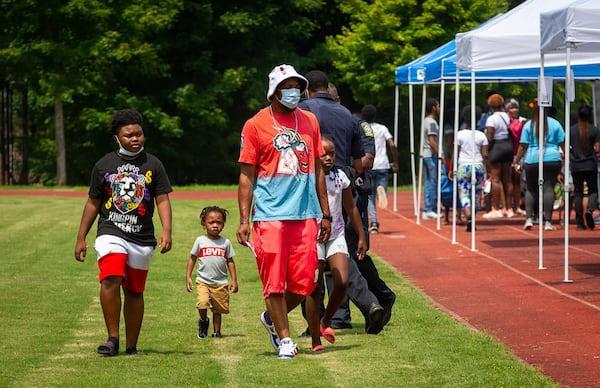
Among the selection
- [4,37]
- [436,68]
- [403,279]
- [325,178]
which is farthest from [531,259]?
[4,37]

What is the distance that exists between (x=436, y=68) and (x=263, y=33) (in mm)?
25808

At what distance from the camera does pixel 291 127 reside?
9.12 metres

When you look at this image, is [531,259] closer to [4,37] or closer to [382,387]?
[382,387]

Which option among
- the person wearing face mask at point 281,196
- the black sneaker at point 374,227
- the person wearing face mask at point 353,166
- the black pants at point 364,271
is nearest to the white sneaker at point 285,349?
the person wearing face mask at point 281,196

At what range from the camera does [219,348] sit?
32.4 feet

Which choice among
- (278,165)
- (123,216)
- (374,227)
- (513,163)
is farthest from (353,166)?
(513,163)

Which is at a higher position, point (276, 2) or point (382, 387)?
point (276, 2)

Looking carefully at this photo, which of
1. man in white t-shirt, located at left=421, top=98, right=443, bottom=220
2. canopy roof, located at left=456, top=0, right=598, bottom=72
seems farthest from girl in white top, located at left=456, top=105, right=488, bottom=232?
canopy roof, located at left=456, top=0, right=598, bottom=72

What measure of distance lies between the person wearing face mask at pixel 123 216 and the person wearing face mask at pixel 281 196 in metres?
0.78

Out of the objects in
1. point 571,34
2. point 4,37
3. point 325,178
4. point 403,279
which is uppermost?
point 4,37

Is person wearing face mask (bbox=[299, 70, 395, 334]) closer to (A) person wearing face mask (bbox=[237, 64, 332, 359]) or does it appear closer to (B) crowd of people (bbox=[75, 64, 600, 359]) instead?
(B) crowd of people (bbox=[75, 64, 600, 359])

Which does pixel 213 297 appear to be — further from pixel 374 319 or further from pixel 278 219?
pixel 278 219

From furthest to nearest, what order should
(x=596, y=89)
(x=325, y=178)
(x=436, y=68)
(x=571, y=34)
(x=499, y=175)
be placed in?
(x=596, y=89) < (x=499, y=175) < (x=436, y=68) < (x=571, y=34) < (x=325, y=178)

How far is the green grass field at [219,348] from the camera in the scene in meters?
8.30
